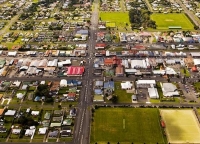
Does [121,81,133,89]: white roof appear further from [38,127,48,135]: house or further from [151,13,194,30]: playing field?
[151,13,194,30]: playing field

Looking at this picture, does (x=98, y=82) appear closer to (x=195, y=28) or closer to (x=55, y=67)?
(x=55, y=67)

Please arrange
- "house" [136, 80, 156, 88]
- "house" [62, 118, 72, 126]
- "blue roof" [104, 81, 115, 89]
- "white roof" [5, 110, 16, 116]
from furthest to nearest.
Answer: "house" [136, 80, 156, 88] → "blue roof" [104, 81, 115, 89] → "white roof" [5, 110, 16, 116] → "house" [62, 118, 72, 126]

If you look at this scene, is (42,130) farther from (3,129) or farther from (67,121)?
(3,129)

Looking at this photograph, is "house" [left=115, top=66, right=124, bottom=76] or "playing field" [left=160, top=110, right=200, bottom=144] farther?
"house" [left=115, top=66, right=124, bottom=76]

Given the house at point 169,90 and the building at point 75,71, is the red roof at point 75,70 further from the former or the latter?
the house at point 169,90

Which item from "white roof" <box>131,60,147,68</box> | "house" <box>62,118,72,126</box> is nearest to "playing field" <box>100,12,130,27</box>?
"white roof" <box>131,60,147,68</box>

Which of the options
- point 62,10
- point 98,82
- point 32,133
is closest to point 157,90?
point 98,82
